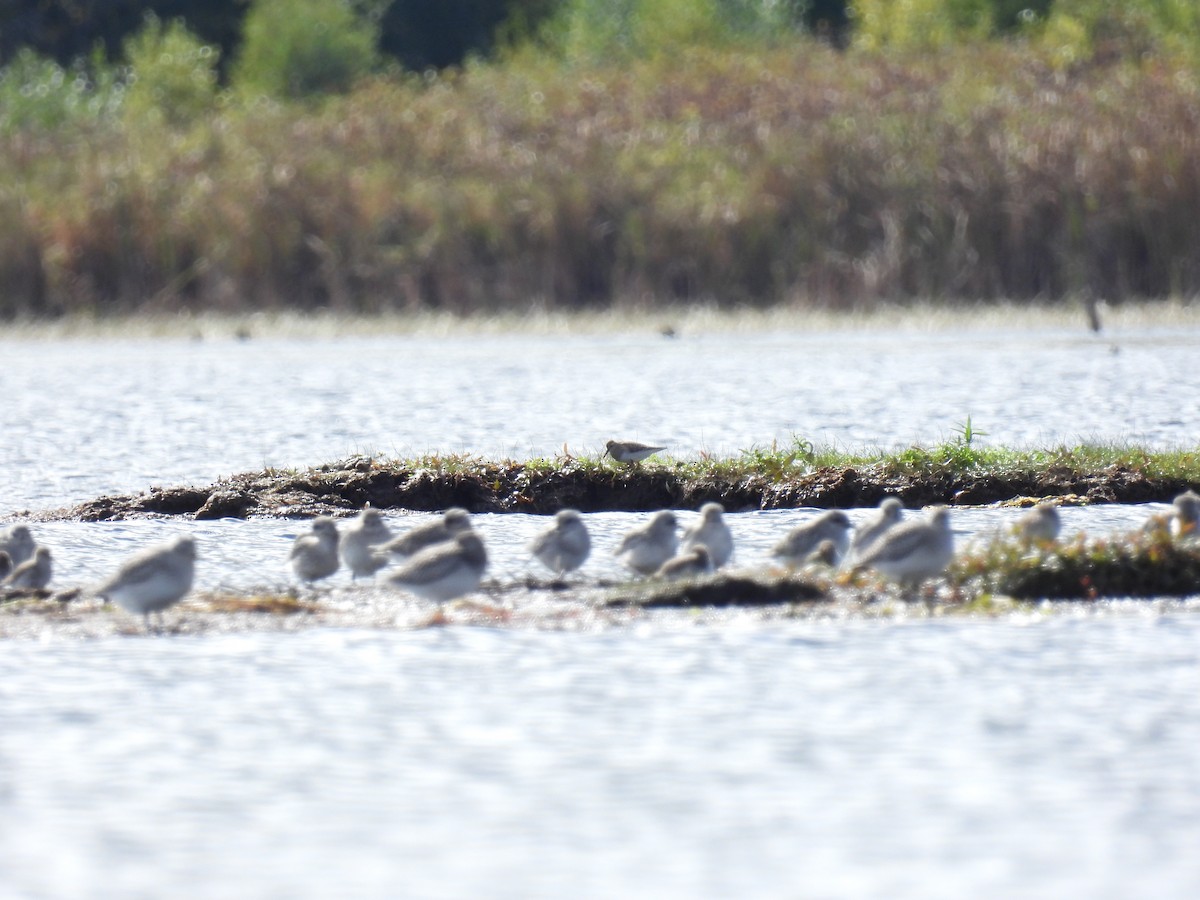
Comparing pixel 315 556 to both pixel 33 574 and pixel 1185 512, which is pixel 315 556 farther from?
pixel 1185 512

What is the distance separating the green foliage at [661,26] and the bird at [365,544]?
85.4 feet

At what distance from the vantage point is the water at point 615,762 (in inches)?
179

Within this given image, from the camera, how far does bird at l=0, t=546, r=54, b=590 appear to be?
7.48m

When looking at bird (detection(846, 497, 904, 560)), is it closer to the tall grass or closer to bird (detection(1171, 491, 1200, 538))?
bird (detection(1171, 491, 1200, 538))

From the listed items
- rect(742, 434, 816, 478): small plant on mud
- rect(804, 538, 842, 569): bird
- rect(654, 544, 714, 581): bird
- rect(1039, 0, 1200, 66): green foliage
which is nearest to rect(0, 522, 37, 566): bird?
rect(654, 544, 714, 581): bird

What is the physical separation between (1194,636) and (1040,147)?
16.2 m

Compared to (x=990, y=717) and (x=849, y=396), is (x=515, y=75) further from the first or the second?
(x=990, y=717)

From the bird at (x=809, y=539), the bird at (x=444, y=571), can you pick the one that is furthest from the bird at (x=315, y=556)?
the bird at (x=809, y=539)

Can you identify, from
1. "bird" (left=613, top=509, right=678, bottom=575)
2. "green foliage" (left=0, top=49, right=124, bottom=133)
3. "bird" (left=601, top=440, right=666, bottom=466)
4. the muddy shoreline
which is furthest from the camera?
"green foliage" (left=0, top=49, right=124, bottom=133)

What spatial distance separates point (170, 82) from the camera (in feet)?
112

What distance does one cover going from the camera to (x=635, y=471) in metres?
10.0

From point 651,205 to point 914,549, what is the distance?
1629cm

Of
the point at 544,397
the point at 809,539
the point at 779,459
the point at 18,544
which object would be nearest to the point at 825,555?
the point at 809,539

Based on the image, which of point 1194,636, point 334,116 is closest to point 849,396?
point 1194,636
